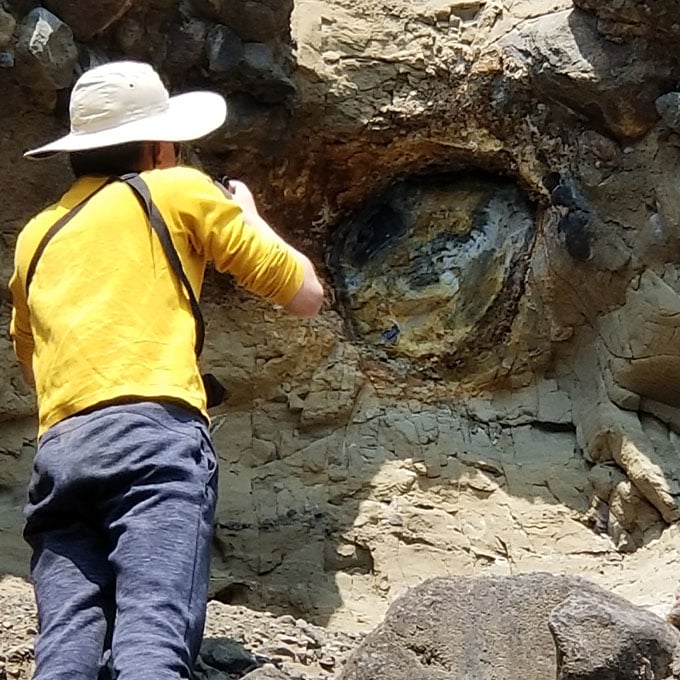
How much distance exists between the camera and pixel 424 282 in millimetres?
3475

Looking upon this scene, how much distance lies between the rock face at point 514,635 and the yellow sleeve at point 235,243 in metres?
0.51

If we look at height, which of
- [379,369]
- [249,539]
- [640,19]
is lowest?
[249,539]

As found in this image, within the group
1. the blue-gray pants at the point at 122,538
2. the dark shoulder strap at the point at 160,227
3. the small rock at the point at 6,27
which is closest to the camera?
the blue-gray pants at the point at 122,538

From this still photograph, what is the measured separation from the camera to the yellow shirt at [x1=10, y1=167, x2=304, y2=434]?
1841 mm

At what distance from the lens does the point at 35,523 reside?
1889 mm

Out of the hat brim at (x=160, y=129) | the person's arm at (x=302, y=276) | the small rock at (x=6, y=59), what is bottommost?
the small rock at (x=6, y=59)

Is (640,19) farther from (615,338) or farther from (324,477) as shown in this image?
(324,477)

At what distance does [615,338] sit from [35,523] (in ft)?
5.75

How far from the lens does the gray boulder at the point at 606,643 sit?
179 centimetres

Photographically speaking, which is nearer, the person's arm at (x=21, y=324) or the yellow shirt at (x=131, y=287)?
the yellow shirt at (x=131, y=287)

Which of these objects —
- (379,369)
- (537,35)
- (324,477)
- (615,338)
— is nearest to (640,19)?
(537,35)

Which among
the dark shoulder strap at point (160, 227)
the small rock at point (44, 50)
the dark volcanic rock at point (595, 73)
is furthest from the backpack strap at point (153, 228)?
the dark volcanic rock at point (595, 73)

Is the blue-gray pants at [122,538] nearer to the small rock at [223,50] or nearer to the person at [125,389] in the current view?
the person at [125,389]

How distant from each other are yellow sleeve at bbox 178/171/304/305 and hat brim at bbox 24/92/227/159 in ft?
0.34
